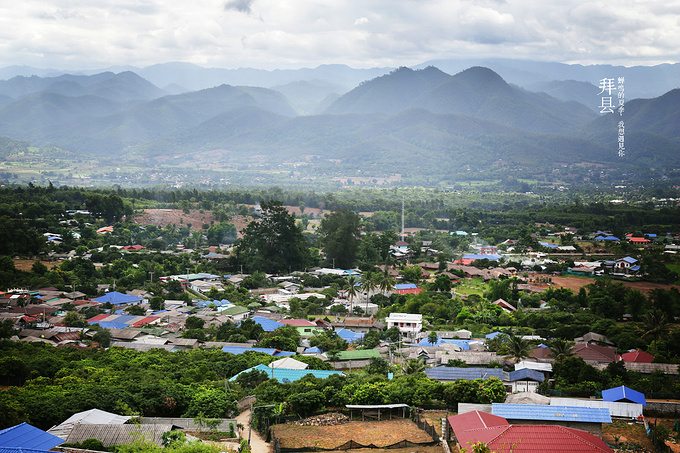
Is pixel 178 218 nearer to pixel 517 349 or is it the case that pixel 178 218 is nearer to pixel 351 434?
pixel 517 349

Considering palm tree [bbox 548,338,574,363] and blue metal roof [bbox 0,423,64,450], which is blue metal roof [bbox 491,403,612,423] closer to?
palm tree [bbox 548,338,574,363]

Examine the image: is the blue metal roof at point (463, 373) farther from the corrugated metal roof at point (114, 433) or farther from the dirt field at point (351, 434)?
the corrugated metal roof at point (114, 433)

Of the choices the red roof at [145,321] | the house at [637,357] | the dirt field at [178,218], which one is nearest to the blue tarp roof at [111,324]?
the red roof at [145,321]

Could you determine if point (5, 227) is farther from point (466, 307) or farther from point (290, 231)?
point (466, 307)

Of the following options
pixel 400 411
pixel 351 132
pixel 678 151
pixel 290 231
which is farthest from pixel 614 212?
pixel 351 132

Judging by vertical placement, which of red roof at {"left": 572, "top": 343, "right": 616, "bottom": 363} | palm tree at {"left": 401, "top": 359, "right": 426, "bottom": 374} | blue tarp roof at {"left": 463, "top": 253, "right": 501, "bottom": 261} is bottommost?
blue tarp roof at {"left": 463, "top": 253, "right": 501, "bottom": 261}

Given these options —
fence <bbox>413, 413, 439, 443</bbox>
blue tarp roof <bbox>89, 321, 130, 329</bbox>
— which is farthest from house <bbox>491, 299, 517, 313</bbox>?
blue tarp roof <bbox>89, 321, 130, 329</bbox>
